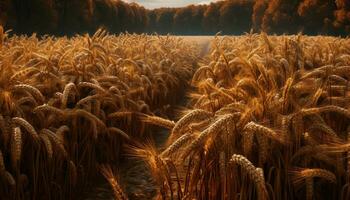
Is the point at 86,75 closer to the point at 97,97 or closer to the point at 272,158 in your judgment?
the point at 97,97

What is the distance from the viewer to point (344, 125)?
12.4 feet

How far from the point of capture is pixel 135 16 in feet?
194

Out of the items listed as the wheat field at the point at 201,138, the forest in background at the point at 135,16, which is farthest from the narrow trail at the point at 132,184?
the forest in background at the point at 135,16

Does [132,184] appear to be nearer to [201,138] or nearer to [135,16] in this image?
[201,138]

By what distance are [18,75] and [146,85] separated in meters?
2.77

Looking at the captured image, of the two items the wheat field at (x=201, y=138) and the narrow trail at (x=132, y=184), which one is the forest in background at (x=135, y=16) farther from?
the wheat field at (x=201, y=138)

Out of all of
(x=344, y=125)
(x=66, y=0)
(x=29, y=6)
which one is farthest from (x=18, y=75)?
(x=66, y=0)

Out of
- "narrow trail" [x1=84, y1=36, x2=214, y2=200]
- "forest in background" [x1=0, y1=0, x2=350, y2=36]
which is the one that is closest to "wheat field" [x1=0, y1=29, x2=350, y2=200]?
"narrow trail" [x1=84, y1=36, x2=214, y2=200]

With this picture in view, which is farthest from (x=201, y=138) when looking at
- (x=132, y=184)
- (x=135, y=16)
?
(x=135, y=16)

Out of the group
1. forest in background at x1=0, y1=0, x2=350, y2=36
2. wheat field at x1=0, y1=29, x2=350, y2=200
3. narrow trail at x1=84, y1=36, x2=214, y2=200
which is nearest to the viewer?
wheat field at x1=0, y1=29, x2=350, y2=200

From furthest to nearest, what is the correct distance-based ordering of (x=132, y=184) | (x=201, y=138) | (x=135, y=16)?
1. (x=135, y=16)
2. (x=132, y=184)
3. (x=201, y=138)

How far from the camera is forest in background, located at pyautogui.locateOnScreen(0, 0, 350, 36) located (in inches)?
1121

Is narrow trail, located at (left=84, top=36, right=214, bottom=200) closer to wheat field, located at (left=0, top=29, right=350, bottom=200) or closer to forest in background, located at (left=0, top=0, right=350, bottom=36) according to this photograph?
wheat field, located at (left=0, top=29, right=350, bottom=200)

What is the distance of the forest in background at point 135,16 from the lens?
93.5 feet
